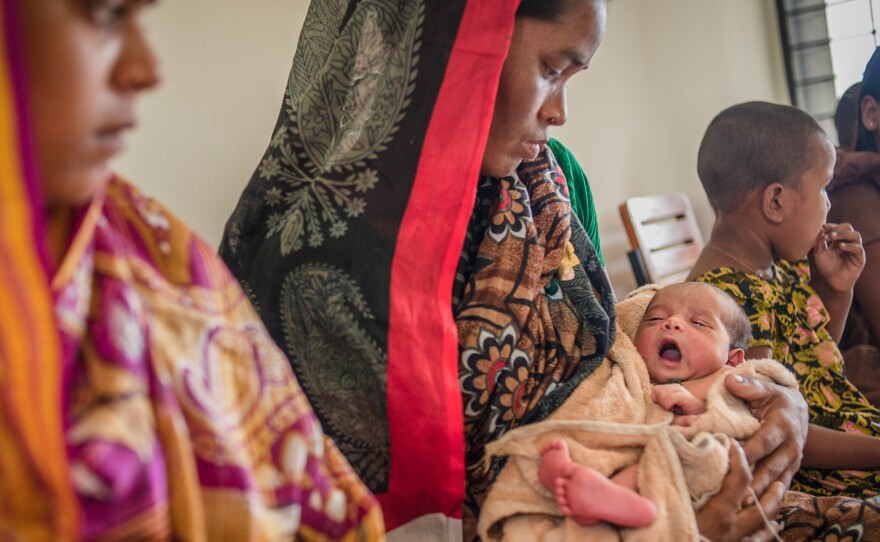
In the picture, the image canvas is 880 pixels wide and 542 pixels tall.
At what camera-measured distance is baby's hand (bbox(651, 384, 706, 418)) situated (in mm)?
1266

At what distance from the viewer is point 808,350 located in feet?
6.24

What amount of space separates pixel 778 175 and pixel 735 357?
64 cm

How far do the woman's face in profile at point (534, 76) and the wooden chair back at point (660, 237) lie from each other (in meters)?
1.68

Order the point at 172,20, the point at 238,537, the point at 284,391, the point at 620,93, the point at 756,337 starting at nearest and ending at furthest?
the point at 238,537
the point at 284,391
the point at 172,20
the point at 756,337
the point at 620,93

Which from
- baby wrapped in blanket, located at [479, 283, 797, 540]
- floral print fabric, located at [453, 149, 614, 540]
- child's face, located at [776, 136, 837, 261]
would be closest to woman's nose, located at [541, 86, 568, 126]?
floral print fabric, located at [453, 149, 614, 540]

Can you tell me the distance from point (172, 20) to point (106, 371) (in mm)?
1066

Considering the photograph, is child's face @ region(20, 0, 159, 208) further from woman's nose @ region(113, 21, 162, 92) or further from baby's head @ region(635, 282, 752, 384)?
baby's head @ region(635, 282, 752, 384)

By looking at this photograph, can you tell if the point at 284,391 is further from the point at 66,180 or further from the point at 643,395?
the point at 643,395

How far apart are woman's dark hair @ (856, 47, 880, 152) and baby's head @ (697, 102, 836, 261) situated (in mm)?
753

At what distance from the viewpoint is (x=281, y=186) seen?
120 centimetres

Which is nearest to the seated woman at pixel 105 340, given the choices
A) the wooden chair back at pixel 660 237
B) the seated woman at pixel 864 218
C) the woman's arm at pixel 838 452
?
the woman's arm at pixel 838 452

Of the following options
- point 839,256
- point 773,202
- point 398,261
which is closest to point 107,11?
point 398,261

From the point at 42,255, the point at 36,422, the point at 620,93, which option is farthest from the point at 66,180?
the point at 620,93

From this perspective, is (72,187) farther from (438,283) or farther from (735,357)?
(735,357)
